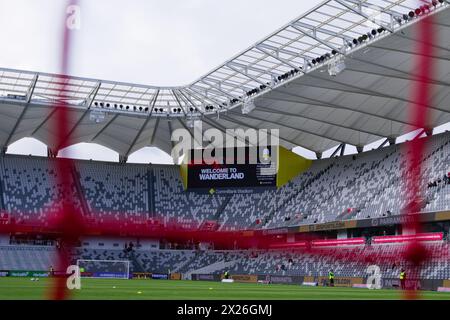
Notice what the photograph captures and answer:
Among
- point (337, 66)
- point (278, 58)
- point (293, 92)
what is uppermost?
point (278, 58)

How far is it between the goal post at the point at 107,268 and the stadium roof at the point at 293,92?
12347mm

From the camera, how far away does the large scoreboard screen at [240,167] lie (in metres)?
66.8

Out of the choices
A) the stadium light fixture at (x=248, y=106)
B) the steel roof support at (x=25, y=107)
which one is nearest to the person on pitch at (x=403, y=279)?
the stadium light fixture at (x=248, y=106)

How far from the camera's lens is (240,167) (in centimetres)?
6738

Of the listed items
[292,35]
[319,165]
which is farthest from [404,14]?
[319,165]

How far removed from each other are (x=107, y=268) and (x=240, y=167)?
16.4 m

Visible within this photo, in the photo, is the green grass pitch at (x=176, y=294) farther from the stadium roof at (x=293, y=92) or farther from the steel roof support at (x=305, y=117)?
the steel roof support at (x=305, y=117)

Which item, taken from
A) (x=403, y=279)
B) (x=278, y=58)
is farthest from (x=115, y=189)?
(x=403, y=279)

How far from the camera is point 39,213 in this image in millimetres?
65500

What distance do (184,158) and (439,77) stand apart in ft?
112

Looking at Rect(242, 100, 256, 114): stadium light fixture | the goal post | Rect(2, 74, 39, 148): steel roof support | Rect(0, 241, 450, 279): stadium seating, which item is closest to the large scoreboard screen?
Rect(0, 241, 450, 279): stadium seating

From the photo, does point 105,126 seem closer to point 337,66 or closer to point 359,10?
point 337,66

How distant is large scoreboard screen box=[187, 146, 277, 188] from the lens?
6679 centimetres

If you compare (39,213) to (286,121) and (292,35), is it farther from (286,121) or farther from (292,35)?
(292,35)
